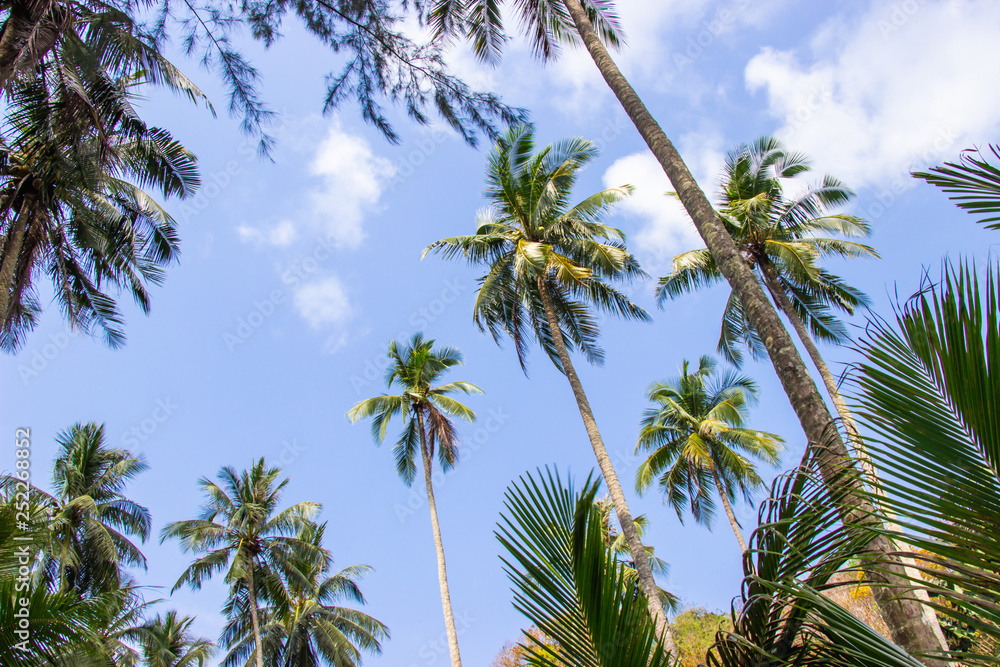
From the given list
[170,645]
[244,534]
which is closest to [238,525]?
[244,534]

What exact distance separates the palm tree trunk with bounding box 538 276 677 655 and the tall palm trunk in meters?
5.40

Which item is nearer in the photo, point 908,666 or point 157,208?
point 908,666

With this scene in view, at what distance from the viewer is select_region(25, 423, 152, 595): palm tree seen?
680 inches

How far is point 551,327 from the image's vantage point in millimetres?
13938

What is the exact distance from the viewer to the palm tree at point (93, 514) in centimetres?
1728

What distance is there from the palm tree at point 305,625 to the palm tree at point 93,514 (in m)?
4.82

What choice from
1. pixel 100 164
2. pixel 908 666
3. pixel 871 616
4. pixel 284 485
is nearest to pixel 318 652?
pixel 284 485

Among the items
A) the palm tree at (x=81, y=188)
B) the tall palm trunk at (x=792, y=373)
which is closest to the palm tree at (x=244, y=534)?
the palm tree at (x=81, y=188)

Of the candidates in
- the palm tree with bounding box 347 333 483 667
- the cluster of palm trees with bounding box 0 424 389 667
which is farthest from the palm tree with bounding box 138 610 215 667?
the palm tree with bounding box 347 333 483 667

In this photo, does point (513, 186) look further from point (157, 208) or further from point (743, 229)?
point (157, 208)

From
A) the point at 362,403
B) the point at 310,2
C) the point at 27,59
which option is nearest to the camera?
the point at 27,59

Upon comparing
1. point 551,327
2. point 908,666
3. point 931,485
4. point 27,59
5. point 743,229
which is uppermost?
point 743,229

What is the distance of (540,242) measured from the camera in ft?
47.8

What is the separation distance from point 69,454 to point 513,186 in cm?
1848
